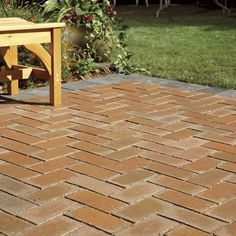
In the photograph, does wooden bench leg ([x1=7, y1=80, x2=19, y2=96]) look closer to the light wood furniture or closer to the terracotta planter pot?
the light wood furniture

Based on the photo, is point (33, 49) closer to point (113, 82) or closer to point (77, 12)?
point (113, 82)

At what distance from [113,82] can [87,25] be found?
888mm

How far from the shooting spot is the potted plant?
249 inches

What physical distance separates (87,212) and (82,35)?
390cm

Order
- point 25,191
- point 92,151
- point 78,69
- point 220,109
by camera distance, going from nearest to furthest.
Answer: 1. point 25,191
2. point 92,151
3. point 220,109
4. point 78,69

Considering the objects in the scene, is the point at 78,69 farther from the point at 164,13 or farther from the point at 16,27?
the point at 164,13

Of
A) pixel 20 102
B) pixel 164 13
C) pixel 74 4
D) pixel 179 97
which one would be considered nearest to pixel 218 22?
pixel 164 13

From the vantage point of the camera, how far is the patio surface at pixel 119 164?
2668mm

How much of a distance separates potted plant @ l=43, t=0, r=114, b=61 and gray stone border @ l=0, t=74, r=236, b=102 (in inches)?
19.8

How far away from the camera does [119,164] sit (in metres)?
3.42

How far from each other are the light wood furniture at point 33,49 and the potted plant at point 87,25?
4.56 feet

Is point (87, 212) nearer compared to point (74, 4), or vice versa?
point (87, 212)

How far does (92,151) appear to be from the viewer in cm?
365

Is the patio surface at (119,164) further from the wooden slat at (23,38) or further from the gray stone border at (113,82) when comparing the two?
the wooden slat at (23,38)
